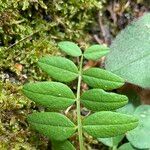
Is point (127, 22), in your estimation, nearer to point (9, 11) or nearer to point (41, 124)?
point (9, 11)

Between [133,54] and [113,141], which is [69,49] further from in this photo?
[113,141]

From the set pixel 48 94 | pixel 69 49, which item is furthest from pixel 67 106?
pixel 69 49

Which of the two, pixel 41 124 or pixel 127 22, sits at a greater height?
pixel 127 22

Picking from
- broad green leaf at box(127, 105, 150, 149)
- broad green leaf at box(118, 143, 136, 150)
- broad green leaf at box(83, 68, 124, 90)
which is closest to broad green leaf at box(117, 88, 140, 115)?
broad green leaf at box(127, 105, 150, 149)

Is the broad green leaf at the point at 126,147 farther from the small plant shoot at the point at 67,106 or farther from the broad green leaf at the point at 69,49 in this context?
the broad green leaf at the point at 69,49

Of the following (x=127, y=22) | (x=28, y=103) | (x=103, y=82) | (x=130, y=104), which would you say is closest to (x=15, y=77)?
(x=28, y=103)

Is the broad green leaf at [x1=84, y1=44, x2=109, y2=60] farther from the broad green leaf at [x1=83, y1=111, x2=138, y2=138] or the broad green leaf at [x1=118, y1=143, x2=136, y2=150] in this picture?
the broad green leaf at [x1=118, y1=143, x2=136, y2=150]

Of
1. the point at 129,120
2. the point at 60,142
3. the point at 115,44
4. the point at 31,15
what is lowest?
the point at 60,142
